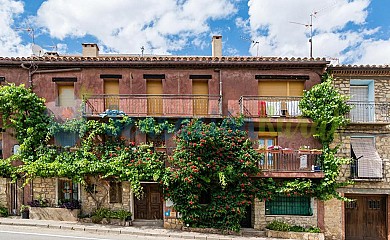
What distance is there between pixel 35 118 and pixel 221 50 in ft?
33.9

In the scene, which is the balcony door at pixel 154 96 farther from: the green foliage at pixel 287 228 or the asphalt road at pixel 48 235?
the green foliage at pixel 287 228

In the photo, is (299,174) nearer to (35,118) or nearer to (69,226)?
(69,226)

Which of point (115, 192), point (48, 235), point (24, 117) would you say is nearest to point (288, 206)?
point (115, 192)

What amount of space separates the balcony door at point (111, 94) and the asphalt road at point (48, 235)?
5.84m

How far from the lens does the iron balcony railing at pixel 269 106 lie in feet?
39.4

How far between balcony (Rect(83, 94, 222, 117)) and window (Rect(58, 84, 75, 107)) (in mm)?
1226

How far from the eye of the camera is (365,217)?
12.5 m

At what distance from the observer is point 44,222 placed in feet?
38.2

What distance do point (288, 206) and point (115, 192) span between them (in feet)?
28.6

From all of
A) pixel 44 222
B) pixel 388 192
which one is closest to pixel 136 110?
pixel 44 222

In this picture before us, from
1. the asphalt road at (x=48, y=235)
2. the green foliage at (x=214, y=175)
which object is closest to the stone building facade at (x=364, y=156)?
the green foliage at (x=214, y=175)

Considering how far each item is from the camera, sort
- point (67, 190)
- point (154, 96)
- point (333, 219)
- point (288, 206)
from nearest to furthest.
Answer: point (333, 219), point (288, 206), point (154, 96), point (67, 190)

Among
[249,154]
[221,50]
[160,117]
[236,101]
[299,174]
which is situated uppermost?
[221,50]

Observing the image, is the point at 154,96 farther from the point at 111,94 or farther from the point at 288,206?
the point at 288,206
